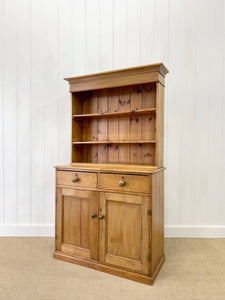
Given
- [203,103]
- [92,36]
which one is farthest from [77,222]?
[92,36]

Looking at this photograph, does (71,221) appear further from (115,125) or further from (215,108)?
(215,108)

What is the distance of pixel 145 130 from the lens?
2303mm

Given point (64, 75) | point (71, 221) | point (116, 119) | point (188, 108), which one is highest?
point (64, 75)

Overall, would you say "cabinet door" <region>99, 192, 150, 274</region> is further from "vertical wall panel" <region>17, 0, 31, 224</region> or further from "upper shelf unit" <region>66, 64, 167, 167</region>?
"vertical wall panel" <region>17, 0, 31, 224</region>

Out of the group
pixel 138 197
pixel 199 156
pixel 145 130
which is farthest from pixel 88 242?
pixel 199 156

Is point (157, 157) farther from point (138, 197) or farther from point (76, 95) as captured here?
point (76, 95)

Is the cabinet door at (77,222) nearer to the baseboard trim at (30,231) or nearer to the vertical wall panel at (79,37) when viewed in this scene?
the baseboard trim at (30,231)

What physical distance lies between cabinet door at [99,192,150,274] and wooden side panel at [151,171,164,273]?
69 mm

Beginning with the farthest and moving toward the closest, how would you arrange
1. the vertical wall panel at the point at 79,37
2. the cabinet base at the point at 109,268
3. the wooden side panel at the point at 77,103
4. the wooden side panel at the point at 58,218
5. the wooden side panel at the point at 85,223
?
Answer: the vertical wall panel at the point at 79,37, the wooden side panel at the point at 77,103, the wooden side panel at the point at 58,218, the wooden side panel at the point at 85,223, the cabinet base at the point at 109,268

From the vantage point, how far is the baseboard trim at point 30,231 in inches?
110

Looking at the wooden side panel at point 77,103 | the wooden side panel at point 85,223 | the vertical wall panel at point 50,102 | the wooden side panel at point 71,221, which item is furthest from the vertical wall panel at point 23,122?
the wooden side panel at point 85,223

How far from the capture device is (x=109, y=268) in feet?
6.32

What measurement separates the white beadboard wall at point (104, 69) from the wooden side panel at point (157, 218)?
0.68 meters

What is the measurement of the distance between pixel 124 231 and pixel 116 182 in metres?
0.43
